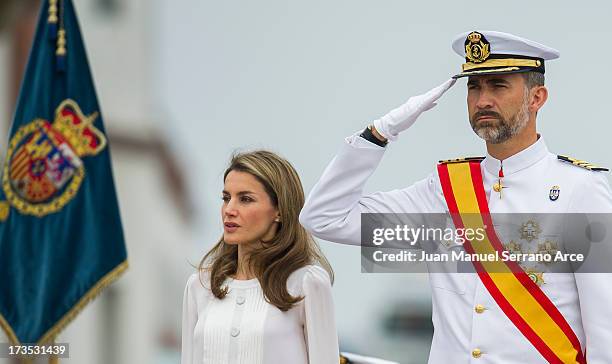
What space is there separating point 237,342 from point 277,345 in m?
0.15

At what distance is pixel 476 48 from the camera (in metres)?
4.54

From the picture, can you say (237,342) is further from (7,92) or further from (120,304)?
(120,304)

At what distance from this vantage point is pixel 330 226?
459cm

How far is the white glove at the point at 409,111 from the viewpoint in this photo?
4.47 metres

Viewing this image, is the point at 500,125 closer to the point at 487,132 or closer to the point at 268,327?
the point at 487,132

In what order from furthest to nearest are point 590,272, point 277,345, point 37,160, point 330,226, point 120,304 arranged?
point 120,304
point 37,160
point 277,345
point 330,226
point 590,272

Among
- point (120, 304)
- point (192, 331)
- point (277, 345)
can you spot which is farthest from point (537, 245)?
point (120, 304)

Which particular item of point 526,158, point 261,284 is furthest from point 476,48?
point 261,284

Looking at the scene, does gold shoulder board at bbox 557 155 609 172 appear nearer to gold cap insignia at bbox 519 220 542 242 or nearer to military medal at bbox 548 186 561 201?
military medal at bbox 548 186 561 201

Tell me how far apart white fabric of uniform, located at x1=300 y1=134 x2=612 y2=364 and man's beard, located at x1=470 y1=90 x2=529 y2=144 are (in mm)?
122

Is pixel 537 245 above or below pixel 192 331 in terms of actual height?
above

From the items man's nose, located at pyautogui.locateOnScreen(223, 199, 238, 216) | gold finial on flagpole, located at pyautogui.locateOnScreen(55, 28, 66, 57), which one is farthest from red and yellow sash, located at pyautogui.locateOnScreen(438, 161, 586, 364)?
gold finial on flagpole, located at pyautogui.locateOnScreen(55, 28, 66, 57)

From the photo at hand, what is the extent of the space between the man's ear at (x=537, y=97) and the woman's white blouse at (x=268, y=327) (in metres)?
1.10

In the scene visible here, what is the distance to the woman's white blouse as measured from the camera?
492cm
